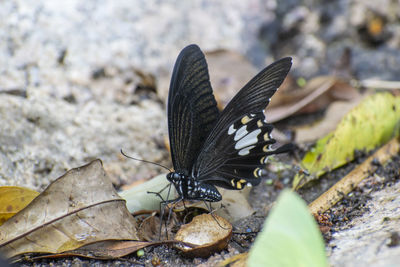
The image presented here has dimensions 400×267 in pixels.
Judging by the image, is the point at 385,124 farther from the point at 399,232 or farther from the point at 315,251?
the point at 315,251

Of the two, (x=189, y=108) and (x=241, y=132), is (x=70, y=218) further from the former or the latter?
(x=241, y=132)

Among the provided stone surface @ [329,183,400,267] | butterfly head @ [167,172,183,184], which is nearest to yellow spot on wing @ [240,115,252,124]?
butterfly head @ [167,172,183,184]

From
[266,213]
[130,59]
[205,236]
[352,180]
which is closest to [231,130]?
[266,213]

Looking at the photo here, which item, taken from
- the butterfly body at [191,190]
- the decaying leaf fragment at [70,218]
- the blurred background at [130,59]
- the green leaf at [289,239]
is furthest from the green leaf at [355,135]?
the green leaf at [289,239]

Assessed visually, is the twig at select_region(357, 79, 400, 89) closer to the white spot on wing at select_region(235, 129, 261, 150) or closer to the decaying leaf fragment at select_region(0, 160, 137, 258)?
the white spot on wing at select_region(235, 129, 261, 150)

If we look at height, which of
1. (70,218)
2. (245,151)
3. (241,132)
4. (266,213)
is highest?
(241,132)

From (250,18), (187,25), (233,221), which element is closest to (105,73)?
(187,25)
